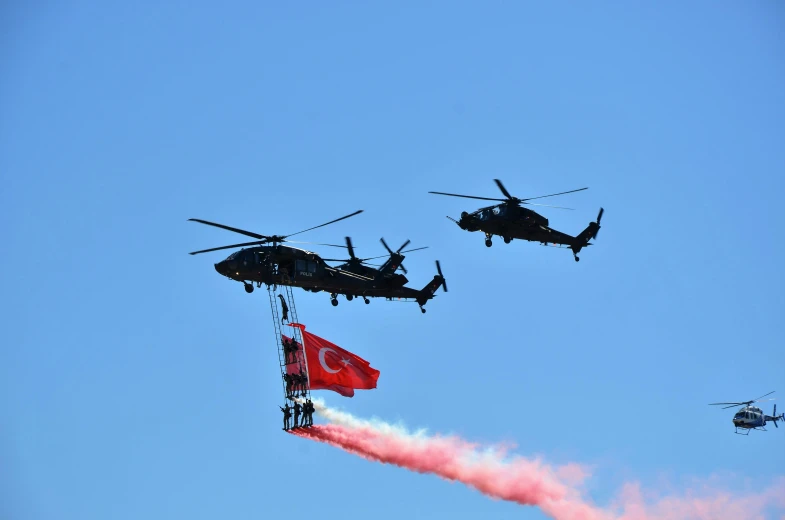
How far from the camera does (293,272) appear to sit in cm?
6825

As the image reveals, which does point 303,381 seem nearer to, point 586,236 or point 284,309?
point 284,309

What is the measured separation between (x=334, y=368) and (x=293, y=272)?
244 inches

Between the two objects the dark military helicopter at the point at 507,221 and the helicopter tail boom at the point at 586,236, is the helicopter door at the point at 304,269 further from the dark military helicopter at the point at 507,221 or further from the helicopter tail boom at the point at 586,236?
the helicopter tail boom at the point at 586,236

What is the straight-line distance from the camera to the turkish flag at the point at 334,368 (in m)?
67.5

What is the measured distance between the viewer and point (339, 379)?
69.2m

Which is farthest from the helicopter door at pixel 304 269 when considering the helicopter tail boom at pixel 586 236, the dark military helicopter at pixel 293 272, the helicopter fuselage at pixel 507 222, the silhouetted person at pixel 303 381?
the helicopter tail boom at pixel 586 236

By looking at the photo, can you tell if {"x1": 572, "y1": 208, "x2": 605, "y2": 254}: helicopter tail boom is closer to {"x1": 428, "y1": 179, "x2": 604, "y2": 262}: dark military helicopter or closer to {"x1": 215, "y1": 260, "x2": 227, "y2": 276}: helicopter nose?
{"x1": 428, "y1": 179, "x2": 604, "y2": 262}: dark military helicopter

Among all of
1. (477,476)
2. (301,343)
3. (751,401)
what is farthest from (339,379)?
(751,401)

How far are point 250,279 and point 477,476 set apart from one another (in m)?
24.2

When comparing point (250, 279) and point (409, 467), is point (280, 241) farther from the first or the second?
point (409, 467)

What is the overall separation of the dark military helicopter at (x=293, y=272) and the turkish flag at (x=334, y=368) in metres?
3.28

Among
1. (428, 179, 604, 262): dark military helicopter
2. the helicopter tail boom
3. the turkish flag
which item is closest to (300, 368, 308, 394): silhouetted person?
the turkish flag

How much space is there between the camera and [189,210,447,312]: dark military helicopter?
219 feet

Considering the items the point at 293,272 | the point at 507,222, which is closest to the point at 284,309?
the point at 293,272
